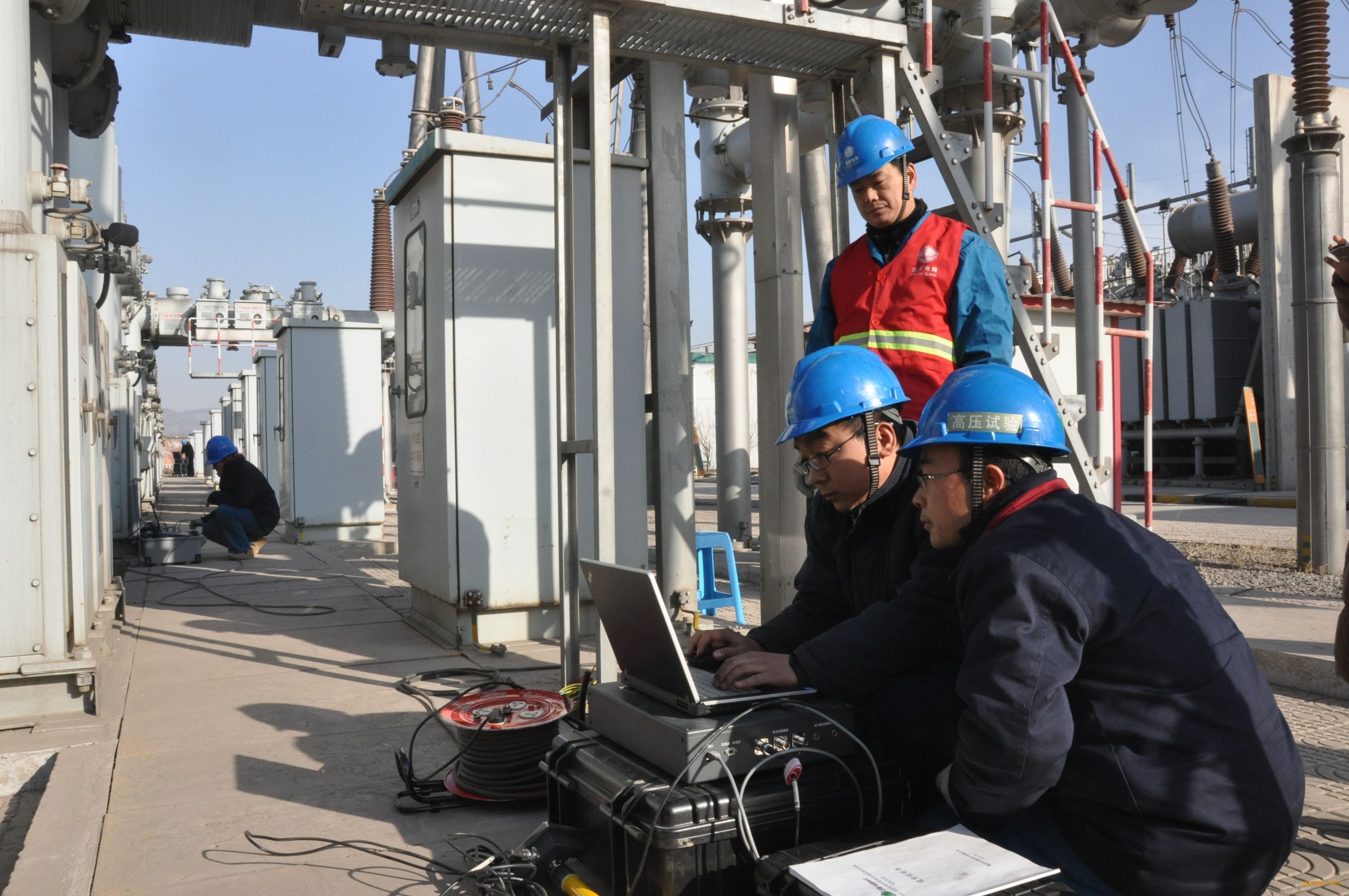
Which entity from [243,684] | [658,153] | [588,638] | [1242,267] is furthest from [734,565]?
[1242,267]

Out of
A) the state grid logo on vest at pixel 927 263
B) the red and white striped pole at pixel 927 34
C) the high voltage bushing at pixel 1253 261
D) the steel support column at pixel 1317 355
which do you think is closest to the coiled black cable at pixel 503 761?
the state grid logo on vest at pixel 927 263

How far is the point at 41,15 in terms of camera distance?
6.03 metres

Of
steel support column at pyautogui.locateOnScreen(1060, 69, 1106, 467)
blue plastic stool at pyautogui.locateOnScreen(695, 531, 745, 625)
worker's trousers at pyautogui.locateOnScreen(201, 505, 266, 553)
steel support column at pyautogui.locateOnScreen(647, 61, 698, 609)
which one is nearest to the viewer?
steel support column at pyautogui.locateOnScreen(647, 61, 698, 609)

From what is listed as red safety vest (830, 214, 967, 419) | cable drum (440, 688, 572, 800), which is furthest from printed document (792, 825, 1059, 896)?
red safety vest (830, 214, 967, 419)

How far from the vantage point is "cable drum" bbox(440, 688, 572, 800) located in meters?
→ 3.42

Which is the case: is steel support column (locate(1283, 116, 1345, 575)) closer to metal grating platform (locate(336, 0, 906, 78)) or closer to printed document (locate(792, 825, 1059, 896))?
metal grating platform (locate(336, 0, 906, 78))

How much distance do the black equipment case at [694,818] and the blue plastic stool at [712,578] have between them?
4.24m

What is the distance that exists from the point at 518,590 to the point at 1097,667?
4.46 meters

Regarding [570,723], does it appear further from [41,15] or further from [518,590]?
[41,15]

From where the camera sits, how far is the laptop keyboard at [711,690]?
2.60 m

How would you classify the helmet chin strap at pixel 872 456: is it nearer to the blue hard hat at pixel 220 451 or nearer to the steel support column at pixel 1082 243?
the steel support column at pixel 1082 243

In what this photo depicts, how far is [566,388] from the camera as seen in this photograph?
4473mm

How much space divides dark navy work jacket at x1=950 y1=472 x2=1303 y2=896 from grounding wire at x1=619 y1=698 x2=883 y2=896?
0.48 metres

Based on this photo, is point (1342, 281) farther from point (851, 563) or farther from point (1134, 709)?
point (851, 563)
